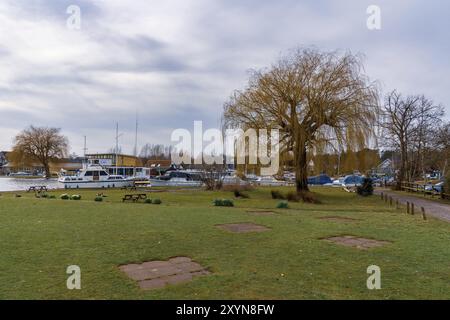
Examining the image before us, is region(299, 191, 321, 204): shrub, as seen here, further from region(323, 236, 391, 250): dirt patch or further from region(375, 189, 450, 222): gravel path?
region(323, 236, 391, 250): dirt patch

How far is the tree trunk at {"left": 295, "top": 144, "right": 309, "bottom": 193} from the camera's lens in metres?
21.3

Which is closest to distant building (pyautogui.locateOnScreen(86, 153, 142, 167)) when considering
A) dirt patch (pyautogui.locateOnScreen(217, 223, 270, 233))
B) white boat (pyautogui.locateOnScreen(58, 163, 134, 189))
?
white boat (pyautogui.locateOnScreen(58, 163, 134, 189))

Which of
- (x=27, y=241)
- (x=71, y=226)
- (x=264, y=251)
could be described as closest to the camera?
(x=264, y=251)

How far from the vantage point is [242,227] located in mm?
8969

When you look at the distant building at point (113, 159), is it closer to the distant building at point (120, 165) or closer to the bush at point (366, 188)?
the distant building at point (120, 165)

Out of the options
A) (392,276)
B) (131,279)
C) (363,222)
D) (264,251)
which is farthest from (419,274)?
(363,222)

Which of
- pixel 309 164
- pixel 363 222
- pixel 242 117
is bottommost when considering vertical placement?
pixel 363 222

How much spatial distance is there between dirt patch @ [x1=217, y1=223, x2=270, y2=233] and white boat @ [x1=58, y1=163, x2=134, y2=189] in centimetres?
3464

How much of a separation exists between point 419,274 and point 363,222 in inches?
218
